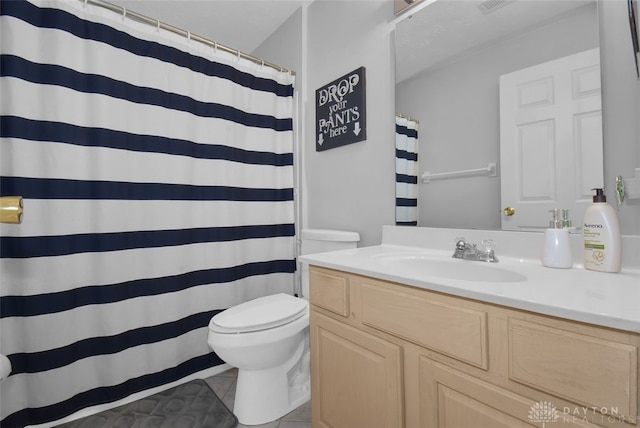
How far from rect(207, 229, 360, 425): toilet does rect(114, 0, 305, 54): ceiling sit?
1.70 m

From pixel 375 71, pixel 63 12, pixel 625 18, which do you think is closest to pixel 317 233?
pixel 375 71

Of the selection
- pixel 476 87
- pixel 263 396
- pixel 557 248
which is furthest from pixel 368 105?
pixel 263 396

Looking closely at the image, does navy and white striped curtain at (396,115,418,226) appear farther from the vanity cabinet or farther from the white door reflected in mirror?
the vanity cabinet

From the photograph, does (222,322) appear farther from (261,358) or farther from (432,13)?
(432,13)

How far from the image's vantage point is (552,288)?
0.66 m

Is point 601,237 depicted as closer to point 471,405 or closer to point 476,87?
point 471,405

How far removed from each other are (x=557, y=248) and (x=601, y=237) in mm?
106

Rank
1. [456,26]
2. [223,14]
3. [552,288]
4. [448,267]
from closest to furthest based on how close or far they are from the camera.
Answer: [552,288]
[448,267]
[456,26]
[223,14]

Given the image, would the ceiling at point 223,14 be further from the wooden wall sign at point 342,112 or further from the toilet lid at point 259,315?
the toilet lid at point 259,315

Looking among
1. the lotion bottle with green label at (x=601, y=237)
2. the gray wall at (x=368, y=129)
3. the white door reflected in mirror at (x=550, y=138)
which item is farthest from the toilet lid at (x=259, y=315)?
the lotion bottle with green label at (x=601, y=237)

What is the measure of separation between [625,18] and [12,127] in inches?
87.1

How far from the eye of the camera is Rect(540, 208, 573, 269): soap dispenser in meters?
0.86

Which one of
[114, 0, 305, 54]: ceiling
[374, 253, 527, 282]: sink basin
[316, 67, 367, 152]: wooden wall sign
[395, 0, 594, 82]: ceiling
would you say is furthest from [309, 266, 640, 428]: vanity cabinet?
[114, 0, 305, 54]: ceiling

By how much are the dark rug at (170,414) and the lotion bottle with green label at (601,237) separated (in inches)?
59.7
